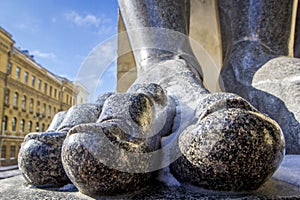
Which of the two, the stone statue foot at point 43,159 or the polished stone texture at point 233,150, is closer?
the polished stone texture at point 233,150

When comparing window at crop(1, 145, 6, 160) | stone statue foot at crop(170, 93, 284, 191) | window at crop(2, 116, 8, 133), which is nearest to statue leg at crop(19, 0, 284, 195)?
stone statue foot at crop(170, 93, 284, 191)

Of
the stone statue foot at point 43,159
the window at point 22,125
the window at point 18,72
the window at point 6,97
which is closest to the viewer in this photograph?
the stone statue foot at point 43,159

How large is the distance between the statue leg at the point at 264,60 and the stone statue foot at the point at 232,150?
37cm

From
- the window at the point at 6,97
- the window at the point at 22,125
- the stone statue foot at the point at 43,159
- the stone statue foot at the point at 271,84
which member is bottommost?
A: the stone statue foot at the point at 43,159

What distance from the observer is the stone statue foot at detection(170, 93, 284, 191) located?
501mm

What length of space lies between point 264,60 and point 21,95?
20.7 m

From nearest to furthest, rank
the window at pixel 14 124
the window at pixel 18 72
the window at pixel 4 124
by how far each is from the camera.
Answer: the window at pixel 4 124 → the window at pixel 14 124 → the window at pixel 18 72

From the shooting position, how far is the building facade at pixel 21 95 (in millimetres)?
17766

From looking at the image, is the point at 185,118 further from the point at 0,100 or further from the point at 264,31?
the point at 0,100

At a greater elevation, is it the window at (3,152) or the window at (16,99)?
the window at (16,99)

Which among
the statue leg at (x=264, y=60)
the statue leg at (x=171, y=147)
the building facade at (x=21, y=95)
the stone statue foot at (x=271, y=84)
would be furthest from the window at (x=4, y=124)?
the statue leg at (x=171, y=147)

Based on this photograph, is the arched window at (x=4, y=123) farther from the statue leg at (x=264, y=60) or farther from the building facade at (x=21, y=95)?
the statue leg at (x=264, y=60)

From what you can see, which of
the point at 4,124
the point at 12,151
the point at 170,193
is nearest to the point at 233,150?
the point at 170,193

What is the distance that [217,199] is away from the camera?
1.66 ft
